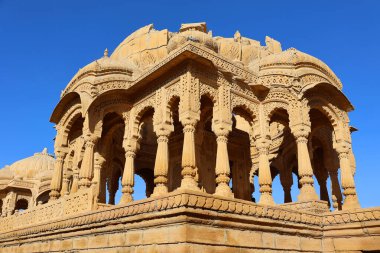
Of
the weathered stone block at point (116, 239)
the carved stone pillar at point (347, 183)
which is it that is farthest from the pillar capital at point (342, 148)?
the weathered stone block at point (116, 239)

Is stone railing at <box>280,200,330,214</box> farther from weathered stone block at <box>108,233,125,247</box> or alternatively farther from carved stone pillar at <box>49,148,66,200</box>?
carved stone pillar at <box>49,148,66,200</box>

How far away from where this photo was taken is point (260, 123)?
35.6 feet

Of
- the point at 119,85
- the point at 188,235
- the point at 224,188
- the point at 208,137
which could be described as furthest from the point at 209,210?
the point at 208,137

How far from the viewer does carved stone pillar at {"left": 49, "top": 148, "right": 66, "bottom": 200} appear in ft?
37.0

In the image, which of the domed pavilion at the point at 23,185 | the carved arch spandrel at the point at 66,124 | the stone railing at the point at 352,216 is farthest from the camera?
the domed pavilion at the point at 23,185

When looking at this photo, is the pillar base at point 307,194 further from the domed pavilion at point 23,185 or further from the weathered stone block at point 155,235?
the domed pavilion at point 23,185

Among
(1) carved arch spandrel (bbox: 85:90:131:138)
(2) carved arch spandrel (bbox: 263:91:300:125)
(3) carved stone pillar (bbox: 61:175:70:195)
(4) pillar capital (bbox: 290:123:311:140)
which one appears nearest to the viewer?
(4) pillar capital (bbox: 290:123:311:140)

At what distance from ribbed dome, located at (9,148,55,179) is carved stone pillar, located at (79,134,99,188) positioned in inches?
461

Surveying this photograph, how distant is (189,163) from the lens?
827 centimetres

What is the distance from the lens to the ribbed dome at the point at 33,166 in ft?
71.3

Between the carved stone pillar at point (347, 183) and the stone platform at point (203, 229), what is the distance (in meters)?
2.06

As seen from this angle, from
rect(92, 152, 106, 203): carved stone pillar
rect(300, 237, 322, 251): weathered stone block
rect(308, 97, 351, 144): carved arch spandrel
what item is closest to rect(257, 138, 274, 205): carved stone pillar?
rect(300, 237, 322, 251): weathered stone block

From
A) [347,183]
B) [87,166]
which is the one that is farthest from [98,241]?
[347,183]

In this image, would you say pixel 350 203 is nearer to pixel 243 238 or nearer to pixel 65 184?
pixel 243 238
